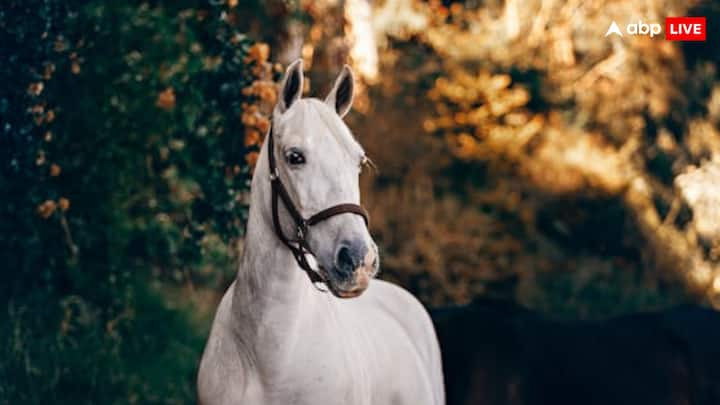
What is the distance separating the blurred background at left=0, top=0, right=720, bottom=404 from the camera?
6.66 metres

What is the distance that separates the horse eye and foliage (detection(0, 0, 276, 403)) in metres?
2.50

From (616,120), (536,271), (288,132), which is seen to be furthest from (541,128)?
(288,132)

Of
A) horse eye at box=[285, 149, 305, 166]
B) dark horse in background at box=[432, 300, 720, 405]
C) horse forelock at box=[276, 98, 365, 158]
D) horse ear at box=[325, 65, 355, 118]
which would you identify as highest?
horse ear at box=[325, 65, 355, 118]

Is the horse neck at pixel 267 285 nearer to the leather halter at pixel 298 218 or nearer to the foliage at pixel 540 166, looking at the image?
the leather halter at pixel 298 218

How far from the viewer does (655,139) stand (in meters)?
14.9

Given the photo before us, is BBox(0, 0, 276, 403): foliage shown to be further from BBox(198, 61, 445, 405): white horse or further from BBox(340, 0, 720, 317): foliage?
BBox(340, 0, 720, 317): foliage

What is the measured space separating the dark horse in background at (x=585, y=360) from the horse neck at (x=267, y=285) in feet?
7.96

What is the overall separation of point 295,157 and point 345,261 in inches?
17.8

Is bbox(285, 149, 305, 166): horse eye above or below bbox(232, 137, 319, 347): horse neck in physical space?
above

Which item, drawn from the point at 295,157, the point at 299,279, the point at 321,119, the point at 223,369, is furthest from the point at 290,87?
Answer: the point at 223,369

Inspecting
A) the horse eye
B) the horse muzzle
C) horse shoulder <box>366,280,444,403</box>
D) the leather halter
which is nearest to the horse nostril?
the horse muzzle

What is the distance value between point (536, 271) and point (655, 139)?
3.17m

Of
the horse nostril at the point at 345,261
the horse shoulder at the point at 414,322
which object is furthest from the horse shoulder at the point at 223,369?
the horse shoulder at the point at 414,322

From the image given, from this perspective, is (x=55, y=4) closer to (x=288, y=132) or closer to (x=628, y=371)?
(x=288, y=132)
